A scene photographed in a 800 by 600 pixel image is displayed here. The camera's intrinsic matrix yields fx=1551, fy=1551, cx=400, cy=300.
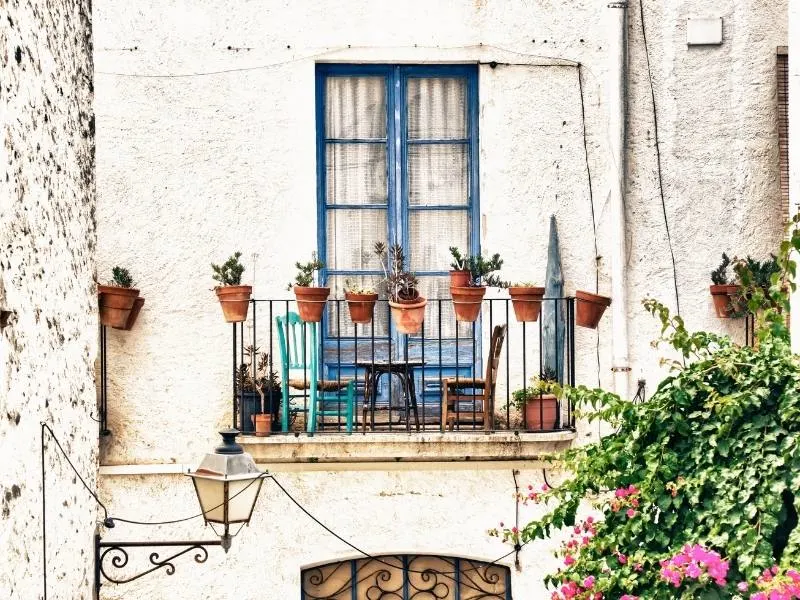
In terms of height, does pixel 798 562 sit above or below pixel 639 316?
below

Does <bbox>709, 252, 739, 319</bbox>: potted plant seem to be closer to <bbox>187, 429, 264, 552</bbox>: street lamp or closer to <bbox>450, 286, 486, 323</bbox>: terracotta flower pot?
<bbox>450, 286, 486, 323</bbox>: terracotta flower pot

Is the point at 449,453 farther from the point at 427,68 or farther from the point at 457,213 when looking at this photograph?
the point at 427,68

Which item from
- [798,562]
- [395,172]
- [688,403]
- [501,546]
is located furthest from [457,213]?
[798,562]

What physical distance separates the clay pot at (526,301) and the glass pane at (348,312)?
39.8 inches

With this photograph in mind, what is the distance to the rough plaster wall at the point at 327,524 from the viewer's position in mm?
9609

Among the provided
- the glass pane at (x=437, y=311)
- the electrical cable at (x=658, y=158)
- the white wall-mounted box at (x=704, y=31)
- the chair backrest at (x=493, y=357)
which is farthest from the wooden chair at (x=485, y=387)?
the white wall-mounted box at (x=704, y=31)

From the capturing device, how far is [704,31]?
989 centimetres

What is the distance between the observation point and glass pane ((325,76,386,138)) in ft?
32.9

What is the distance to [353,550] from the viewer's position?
9695 millimetres

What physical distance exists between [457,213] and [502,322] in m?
0.78

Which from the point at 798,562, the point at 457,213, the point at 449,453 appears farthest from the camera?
the point at 457,213

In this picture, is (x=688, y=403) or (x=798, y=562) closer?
(x=798, y=562)

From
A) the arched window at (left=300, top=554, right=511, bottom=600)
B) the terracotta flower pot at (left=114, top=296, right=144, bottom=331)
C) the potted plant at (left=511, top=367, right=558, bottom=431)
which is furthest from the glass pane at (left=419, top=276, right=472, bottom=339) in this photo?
the terracotta flower pot at (left=114, top=296, right=144, bottom=331)

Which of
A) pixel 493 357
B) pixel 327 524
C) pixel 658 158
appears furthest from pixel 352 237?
pixel 658 158
